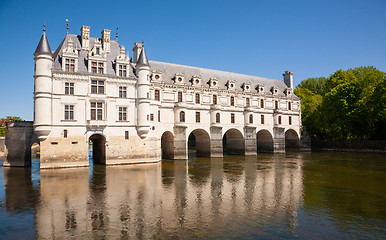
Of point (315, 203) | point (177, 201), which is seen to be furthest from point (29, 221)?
point (315, 203)

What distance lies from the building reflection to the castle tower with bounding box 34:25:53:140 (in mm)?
5781

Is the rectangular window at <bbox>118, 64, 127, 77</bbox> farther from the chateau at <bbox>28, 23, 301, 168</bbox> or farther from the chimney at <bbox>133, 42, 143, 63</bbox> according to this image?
the chimney at <bbox>133, 42, 143, 63</bbox>

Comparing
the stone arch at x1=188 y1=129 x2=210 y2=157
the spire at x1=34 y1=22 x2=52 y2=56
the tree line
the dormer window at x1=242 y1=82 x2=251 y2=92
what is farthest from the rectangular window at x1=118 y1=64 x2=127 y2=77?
the tree line

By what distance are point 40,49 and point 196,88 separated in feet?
67.6

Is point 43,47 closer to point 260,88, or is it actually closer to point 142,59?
point 142,59

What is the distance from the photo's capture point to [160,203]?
49.2 ft

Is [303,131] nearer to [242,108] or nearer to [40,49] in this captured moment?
[242,108]

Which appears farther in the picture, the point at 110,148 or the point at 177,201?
the point at 110,148

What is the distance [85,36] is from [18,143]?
1424cm

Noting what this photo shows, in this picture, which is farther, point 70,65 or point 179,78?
point 179,78

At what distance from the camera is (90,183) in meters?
20.8

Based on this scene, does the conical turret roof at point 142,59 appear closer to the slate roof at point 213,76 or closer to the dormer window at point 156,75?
the dormer window at point 156,75

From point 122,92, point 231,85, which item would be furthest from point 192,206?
point 231,85

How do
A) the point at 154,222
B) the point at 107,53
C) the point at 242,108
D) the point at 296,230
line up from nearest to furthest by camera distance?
the point at 296,230 < the point at 154,222 < the point at 107,53 < the point at 242,108
